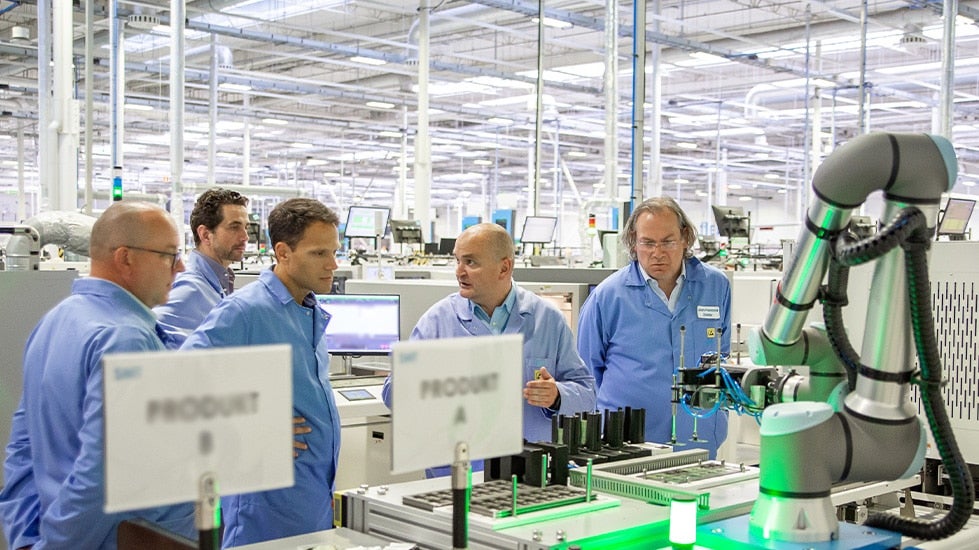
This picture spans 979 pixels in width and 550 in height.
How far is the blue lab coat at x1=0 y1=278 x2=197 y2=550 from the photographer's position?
5.74ft

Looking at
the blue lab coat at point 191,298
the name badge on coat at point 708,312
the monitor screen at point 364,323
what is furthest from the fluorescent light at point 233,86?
the name badge on coat at point 708,312

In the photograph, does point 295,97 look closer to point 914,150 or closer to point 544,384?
point 544,384

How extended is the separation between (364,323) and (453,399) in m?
3.54

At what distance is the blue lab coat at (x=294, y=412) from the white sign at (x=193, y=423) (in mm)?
1288

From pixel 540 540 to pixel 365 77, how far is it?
1346cm

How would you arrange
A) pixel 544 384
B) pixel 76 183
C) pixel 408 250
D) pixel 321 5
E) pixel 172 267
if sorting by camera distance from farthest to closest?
pixel 408 250, pixel 321 5, pixel 76 183, pixel 544 384, pixel 172 267

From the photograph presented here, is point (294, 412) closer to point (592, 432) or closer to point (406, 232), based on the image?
point (592, 432)

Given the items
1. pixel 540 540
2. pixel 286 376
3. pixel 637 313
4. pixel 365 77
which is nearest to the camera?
pixel 286 376

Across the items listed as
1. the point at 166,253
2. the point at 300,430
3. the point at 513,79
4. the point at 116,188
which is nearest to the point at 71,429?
the point at 166,253

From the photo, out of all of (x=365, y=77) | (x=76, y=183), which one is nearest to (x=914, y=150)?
(x=76, y=183)

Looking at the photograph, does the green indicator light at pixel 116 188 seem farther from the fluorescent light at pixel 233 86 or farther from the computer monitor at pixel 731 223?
the fluorescent light at pixel 233 86

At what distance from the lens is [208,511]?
3.08 ft

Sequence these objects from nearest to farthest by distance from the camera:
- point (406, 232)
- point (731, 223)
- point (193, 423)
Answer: point (193, 423) < point (731, 223) < point (406, 232)

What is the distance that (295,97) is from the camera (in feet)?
48.5
